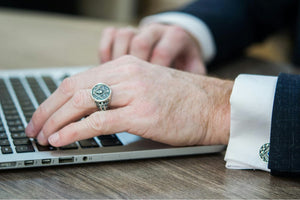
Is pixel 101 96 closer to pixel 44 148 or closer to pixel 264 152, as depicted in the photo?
pixel 44 148

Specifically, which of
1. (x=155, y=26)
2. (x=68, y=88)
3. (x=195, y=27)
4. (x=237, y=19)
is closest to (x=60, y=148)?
(x=68, y=88)

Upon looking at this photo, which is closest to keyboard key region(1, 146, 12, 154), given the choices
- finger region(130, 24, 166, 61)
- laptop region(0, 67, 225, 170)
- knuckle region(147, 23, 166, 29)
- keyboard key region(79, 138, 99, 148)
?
laptop region(0, 67, 225, 170)

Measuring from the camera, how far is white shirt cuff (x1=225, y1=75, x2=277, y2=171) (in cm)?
68

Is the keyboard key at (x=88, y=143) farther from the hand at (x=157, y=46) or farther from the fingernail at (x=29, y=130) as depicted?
the hand at (x=157, y=46)

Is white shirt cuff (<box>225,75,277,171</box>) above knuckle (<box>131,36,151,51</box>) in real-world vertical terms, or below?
below

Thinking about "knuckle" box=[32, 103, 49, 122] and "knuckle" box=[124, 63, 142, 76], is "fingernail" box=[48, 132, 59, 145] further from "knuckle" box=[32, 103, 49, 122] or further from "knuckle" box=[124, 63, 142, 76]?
"knuckle" box=[124, 63, 142, 76]

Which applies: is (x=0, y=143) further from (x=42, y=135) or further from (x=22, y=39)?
(x=22, y=39)

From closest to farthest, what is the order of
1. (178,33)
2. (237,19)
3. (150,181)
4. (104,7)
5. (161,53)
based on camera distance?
(150,181)
(161,53)
(178,33)
(237,19)
(104,7)

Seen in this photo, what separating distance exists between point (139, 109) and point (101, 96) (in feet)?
0.22

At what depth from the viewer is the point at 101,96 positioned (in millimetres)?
681

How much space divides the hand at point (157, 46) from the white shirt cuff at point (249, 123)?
1.32 ft

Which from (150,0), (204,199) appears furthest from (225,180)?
(150,0)

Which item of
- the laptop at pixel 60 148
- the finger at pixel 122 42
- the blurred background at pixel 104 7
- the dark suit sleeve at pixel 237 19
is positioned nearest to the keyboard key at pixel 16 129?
the laptop at pixel 60 148

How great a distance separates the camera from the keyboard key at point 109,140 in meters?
0.68
